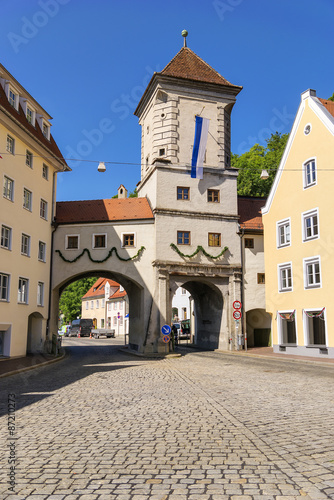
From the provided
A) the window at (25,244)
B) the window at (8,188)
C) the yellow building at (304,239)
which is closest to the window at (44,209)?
the window at (25,244)

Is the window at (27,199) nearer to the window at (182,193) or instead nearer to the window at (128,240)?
the window at (128,240)

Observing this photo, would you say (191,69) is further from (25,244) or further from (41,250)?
(25,244)

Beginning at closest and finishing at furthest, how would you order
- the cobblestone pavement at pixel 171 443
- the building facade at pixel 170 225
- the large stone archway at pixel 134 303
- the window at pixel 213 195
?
the cobblestone pavement at pixel 171 443 → the large stone archway at pixel 134 303 → the building facade at pixel 170 225 → the window at pixel 213 195

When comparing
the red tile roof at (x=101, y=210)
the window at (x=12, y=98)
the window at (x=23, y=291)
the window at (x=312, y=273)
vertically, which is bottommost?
the window at (x=23, y=291)

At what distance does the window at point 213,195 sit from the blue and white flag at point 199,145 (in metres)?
1.84

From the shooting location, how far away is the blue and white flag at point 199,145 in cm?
3462

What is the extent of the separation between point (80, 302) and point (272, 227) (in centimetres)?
6600

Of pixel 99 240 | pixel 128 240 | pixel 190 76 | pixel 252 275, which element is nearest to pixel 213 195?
pixel 252 275

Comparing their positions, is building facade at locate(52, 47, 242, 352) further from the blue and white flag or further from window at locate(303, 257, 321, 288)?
window at locate(303, 257, 321, 288)

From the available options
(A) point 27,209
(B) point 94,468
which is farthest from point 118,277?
(B) point 94,468

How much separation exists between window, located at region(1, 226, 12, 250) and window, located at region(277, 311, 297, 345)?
17610 millimetres

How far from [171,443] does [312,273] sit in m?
22.7

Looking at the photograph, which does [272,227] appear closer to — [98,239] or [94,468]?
[98,239]

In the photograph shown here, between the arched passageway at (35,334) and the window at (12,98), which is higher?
the window at (12,98)
